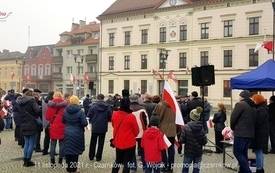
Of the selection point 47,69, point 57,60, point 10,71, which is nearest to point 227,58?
point 57,60

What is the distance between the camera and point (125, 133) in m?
6.20

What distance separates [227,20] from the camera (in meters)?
35.1

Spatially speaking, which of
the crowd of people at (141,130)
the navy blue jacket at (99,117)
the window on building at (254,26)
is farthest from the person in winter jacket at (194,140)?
the window on building at (254,26)

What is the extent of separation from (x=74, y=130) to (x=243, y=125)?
12.0 feet

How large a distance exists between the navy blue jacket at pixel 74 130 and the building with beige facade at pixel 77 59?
3945 centimetres

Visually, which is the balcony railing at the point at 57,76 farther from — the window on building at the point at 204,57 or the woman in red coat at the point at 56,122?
the woman in red coat at the point at 56,122

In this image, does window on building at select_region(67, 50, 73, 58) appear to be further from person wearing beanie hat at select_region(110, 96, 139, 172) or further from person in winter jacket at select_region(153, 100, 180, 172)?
person wearing beanie hat at select_region(110, 96, 139, 172)

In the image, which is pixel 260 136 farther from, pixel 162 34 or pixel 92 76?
pixel 92 76

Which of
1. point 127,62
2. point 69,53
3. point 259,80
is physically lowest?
point 259,80

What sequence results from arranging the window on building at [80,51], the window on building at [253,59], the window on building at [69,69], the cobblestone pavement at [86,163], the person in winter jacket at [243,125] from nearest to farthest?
the person in winter jacket at [243,125] < the cobblestone pavement at [86,163] < the window on building at [253,59] < the window on building at [80,51] < the window on building at [69,69]

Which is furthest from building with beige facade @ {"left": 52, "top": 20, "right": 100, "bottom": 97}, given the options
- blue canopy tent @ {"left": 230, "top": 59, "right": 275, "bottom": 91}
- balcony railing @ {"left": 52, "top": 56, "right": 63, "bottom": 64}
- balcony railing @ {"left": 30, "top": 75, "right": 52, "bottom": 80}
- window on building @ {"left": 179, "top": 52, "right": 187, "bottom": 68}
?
blue canopy tent @ {"left": 230, "top": 59, "right": 275, "bottom": 91}

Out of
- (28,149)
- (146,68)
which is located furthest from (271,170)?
(146,68)

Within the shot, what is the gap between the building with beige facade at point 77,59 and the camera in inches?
1892

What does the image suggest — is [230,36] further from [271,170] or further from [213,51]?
[271,170]
